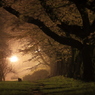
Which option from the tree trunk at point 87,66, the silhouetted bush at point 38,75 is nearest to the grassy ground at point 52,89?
the tree trunk at point 87,66

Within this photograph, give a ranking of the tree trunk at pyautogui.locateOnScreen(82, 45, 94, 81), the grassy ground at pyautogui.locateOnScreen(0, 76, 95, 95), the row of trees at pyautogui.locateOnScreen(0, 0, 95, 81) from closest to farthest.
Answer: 1. the grassy ground at pyautogui.locateOnScreen(0, 76, 95, 95)
2. the row of trees at pyautogui.locateOnScreen(0, 0, 95, 81)
3. the tree trunk at pyautogui.locateOnScreen(82, 45, 94, 81)

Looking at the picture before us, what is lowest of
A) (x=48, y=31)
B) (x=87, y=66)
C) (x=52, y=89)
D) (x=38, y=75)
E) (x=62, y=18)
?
(x=52, y=89)

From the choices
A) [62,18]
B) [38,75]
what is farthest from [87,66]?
[38,75]

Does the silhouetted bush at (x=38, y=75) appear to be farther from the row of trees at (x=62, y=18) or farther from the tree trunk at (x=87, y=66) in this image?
the tree trunk at (x=87, y=66)

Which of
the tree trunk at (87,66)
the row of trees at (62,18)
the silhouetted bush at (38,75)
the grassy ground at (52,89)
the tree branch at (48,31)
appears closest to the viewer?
the grassy ground at (52,89)

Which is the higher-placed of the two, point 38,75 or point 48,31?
point 48,31

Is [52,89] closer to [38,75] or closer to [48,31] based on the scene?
[48,31]

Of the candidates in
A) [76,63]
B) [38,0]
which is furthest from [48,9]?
[76,63]

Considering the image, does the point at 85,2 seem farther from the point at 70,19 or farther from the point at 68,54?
the point at 68,54

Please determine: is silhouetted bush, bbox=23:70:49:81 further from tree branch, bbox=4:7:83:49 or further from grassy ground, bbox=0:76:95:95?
grassy ground, bbox=0:76:95:95

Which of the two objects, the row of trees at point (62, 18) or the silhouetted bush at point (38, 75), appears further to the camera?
the silhouetted bush at point (38, 75)

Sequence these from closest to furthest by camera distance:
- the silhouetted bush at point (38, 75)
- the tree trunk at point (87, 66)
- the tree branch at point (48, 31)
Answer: the tree branch at point (48, 31)
the tree trunk at point (87, 66)
the silhouetted bush at point (38, 75)

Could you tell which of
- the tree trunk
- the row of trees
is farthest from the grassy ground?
the row of trees

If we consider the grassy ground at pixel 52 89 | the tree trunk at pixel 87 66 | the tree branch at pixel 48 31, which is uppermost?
the tree branch at pixel 48 31
